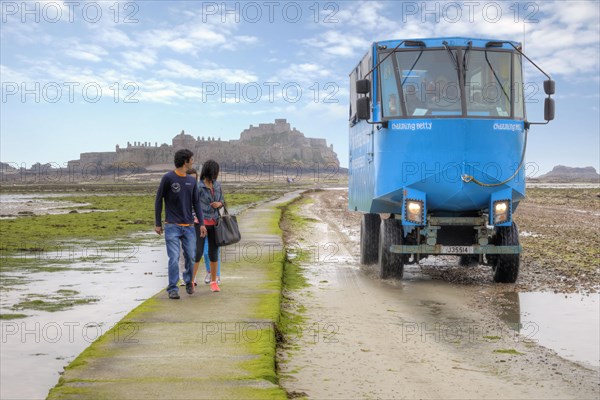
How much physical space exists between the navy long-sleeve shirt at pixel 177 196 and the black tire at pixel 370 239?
5.94 meters

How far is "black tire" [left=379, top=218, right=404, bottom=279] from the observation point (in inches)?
488

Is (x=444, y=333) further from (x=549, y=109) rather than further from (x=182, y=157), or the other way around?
(x=549, y=109)

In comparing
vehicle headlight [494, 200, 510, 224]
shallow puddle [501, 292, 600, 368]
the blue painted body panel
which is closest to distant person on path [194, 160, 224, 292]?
the blue painted body panel

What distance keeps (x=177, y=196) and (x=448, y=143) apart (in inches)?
178

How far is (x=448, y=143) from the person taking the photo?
11.5 m

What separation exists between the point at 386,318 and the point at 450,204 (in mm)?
3157

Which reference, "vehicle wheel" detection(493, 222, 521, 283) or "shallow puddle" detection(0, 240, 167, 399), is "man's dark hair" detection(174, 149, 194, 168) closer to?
"shallow puddle" detection(0, 240, 167, 399)

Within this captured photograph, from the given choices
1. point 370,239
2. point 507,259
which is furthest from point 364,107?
point 370,239

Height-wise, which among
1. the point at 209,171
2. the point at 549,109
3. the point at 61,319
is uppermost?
the point at 549,109

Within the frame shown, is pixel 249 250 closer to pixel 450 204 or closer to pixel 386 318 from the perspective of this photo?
pixel 450 204

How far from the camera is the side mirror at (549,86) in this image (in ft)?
39.1

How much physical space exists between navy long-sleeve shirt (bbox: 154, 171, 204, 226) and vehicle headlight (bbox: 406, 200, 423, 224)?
3744 mm

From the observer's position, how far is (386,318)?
30.6 ft

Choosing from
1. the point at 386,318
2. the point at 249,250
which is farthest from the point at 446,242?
the point at 249,250
